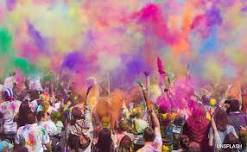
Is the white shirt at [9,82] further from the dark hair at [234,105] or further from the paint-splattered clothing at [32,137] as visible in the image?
the dark hair at [234,105]

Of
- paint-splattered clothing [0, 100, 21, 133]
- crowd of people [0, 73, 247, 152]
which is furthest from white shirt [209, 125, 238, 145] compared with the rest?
paint-splattered clothing [0, 100, 21, 133]

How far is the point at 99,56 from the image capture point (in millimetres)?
5598

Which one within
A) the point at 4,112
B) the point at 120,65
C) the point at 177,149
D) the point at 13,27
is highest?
the point at 13,27

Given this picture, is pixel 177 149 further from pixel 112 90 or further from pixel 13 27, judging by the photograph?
pixel 13 27

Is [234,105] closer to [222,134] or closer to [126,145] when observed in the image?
[222,134]

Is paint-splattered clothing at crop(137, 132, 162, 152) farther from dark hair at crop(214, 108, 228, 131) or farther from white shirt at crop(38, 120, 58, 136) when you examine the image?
white shirt at crop(38, 120, 58, 136)

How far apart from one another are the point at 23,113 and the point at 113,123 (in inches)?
30.4

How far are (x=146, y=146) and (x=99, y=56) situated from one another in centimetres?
86

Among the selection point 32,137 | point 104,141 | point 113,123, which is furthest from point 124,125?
point 32,137

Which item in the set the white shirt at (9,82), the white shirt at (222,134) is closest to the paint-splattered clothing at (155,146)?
the white shirt at (222,134)

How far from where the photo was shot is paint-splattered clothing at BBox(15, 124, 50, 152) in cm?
A: 559

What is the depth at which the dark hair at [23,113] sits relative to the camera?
5.60 m

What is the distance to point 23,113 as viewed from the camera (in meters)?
5.61

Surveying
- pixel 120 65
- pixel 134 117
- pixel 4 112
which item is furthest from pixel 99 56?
pixel 4 112
